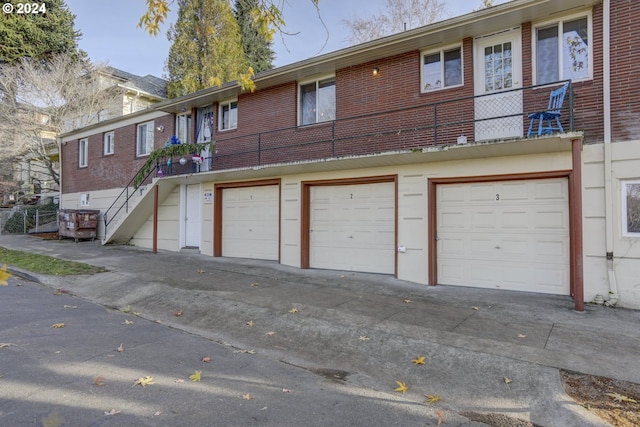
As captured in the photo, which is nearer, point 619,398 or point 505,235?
point 619,398

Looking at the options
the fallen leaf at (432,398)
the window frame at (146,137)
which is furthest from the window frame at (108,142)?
the fallen leaf at (432,398)

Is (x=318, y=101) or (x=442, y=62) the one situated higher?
(x=442, y=62)

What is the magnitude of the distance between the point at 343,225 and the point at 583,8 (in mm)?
7149

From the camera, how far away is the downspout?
6.88m

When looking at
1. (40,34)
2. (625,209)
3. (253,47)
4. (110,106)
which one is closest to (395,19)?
(253,47)

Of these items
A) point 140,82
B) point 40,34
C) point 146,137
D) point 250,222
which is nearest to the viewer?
point 250,222

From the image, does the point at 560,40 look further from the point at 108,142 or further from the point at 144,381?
the point at 108,142

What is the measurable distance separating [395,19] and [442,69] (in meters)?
13.7

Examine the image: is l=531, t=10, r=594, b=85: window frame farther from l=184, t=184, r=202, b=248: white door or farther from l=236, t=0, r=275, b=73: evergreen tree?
l=236, t=0, r=275, b=73: evergreen tree

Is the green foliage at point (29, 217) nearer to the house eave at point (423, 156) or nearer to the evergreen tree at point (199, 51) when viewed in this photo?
the evergreen tree at point (199, 51)

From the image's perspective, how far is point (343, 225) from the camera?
10484mm

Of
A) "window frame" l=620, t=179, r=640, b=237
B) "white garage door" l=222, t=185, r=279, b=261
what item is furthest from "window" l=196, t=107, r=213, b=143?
"window frame" l=620, t=179, r=640, b=237

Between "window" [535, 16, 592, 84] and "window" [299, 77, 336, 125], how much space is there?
206 inches

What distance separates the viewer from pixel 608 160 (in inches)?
275
